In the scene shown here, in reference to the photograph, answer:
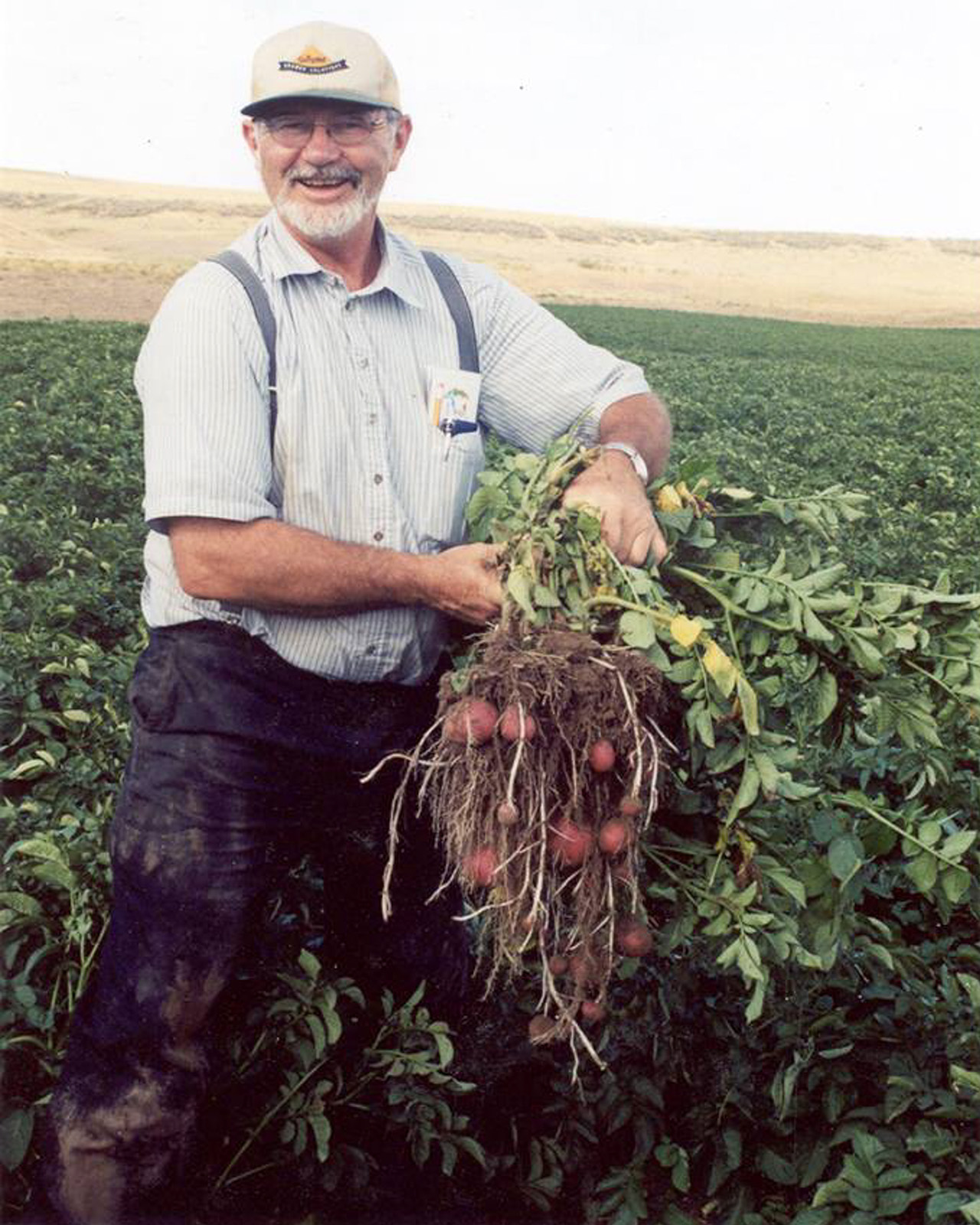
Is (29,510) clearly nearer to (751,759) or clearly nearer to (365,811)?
(365,811)

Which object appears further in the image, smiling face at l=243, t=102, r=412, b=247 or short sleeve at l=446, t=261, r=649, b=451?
short sleeve at l=446, t=261, r=649, b=451

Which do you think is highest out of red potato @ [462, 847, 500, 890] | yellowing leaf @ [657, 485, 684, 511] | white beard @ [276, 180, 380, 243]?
white beard @ [276, 180, 380, 243]

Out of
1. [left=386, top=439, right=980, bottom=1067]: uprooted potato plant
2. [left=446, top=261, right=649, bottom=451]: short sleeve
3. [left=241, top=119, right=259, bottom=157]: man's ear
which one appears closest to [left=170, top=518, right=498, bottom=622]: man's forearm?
[left=386, top=439, right=980, bottom=1067]: uprooted potato plant

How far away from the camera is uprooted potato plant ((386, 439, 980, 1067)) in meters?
1.72

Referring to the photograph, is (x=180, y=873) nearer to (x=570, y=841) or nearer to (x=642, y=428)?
(x=570, y=841)

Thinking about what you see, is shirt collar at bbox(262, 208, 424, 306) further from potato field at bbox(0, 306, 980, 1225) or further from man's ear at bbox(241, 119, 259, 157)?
potato field at bbox(0, 306, 980, 1225)

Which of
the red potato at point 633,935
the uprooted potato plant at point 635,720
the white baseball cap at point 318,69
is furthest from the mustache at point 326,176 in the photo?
the red potato at point 633,935

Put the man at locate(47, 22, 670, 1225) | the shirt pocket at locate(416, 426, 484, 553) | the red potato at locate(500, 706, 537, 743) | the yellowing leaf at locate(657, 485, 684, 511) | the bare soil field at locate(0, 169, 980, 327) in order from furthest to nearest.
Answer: the bare soil field at locate(0, 169, 980, 327), the shirt pocket at locate(416, 426, 484, 553), the yellowing leaf at locate(657, 485, 684, 511), the man at locate(47, 22, 670, 1225), the red potato at locate(500, 706, 537, 743)

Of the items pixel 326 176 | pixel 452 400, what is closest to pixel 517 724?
pixel 452 400

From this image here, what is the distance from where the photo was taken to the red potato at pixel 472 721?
1694mm

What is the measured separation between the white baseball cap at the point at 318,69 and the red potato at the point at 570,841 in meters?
1.22

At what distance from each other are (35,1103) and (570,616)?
125 centimetres

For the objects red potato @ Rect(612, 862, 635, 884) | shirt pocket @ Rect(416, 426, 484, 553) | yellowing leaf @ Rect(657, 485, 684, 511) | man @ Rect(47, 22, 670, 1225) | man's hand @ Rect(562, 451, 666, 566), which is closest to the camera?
red potato @ Rect(612, 862, 635, 884)

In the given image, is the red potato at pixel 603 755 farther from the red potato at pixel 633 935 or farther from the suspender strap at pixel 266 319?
the suspender strap at pixel 266 319
